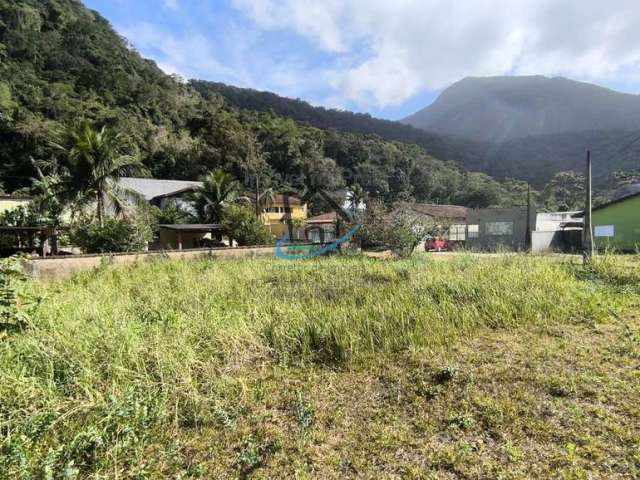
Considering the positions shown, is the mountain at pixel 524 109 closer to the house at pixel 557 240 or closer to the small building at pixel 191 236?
the house at pixel 557 240

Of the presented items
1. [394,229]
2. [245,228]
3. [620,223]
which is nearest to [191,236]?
[245,228]

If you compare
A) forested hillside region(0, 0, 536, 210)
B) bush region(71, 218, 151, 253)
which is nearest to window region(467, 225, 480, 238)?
forested hillside region(0, 0, 536, 210)

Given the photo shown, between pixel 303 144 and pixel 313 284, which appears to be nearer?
pixel 313 284

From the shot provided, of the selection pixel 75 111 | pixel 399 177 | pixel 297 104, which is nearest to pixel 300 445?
pixel 75 111

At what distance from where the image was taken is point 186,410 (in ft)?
10.3

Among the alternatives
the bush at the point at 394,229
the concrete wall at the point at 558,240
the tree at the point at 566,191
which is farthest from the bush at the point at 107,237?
the tree at the point at 566,191

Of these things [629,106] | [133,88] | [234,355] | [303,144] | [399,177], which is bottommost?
[234,355]

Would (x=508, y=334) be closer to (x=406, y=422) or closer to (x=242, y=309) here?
(x=406, y=422)

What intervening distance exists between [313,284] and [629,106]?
125475mm

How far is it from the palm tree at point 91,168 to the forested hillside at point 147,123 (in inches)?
769

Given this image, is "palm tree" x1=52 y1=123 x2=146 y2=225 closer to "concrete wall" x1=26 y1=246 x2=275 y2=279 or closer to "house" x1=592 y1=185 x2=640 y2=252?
"concrete wall" x1=26 y1=246 x2=275 y2=279

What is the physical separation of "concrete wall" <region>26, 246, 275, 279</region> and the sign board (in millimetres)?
24540

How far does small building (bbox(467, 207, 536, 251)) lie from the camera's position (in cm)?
2809

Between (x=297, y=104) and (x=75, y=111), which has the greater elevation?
(x=297, y=104)
